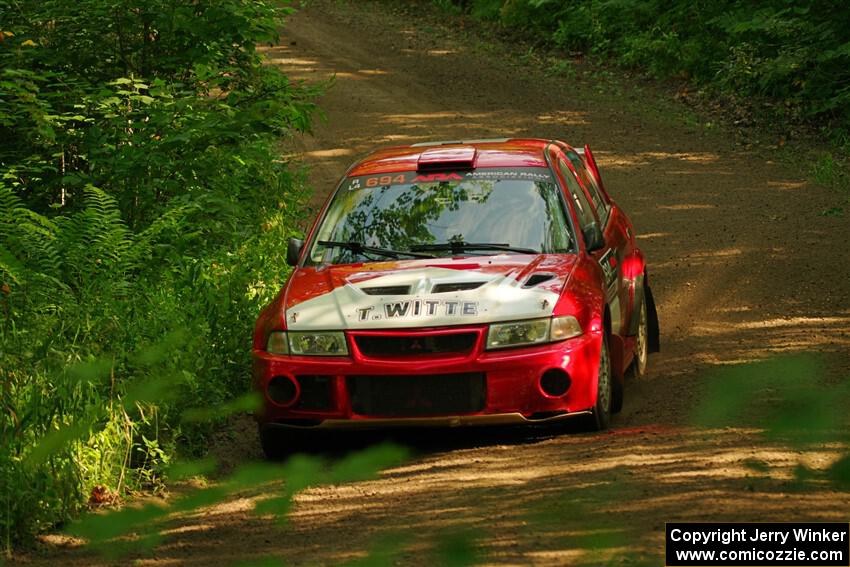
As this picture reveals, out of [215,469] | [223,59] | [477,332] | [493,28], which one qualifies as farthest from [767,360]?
[493,28]

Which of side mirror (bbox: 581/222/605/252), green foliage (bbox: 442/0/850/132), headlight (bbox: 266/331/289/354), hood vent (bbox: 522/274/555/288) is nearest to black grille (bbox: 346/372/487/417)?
headlight (bbox: 266/331/289/354)

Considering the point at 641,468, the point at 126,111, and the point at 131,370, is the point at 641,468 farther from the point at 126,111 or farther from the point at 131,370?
the point at 126,111

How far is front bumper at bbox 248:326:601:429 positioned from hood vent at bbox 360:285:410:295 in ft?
0.99

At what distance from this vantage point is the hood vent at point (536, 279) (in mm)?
7066

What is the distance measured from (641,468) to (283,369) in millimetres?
Answer: 2161

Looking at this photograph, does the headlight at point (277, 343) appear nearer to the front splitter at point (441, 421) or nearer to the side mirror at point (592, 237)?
the front splitter at point (441, 421)

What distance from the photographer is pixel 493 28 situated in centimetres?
2816

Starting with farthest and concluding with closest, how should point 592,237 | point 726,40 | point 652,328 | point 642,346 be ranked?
point 726,40 → point 652,328 → point 642,346 → point 592,237

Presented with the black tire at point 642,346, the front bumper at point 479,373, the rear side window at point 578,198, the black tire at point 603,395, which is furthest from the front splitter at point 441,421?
the black tire at point 642,346

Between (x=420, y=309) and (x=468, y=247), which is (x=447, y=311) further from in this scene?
(x=468, y=247)

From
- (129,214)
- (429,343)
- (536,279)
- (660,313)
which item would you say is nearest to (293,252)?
(429,343)

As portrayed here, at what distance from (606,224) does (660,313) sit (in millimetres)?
2337

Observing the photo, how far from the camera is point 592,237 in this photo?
303 inches

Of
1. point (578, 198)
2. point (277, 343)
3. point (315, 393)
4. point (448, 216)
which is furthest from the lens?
point (578, 198)
